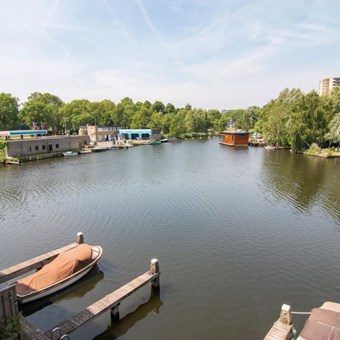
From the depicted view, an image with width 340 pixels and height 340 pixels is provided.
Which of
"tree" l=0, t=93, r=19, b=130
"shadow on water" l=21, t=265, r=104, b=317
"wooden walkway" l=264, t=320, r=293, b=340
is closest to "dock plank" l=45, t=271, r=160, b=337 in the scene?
"shadow on water" l=21, t=265, r=104, b=317

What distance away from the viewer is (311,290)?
17281 mm

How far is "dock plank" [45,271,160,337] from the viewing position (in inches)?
510

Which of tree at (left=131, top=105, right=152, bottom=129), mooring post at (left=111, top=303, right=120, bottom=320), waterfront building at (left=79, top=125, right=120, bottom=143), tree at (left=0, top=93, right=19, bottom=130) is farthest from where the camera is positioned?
tree at (left=131, top=105, right=152, bottom=129)

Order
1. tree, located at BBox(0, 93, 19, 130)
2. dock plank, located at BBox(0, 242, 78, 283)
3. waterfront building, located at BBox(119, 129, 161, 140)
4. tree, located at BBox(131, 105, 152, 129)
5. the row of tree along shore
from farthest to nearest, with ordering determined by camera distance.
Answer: tree, located at BBox(131, 105, 152, 129) < waterfront building, located at BBox(119, 129, 161, 140) < tree, located at BBox(0, 93, 19, 130) < the row of tree along shore < dock plank, located at BBox(0, 242, 78, 283)

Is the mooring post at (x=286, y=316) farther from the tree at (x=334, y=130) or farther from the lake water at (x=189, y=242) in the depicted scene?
the tree at (x=334, y=130)

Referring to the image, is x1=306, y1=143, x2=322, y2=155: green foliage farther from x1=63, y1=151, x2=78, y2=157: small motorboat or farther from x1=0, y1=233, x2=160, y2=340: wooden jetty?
x1=0, y1=233, x2=160, y2=340: wooden jetty

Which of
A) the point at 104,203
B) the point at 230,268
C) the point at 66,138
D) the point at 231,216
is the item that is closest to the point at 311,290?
the point at 230,268

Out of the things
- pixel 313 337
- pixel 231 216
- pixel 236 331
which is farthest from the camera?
pixel 231 216

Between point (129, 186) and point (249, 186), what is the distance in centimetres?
1843

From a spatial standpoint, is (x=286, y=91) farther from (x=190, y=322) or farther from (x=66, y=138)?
(x=190, y=322)

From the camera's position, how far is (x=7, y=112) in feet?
336

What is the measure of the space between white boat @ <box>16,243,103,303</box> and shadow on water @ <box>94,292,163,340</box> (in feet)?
14.1

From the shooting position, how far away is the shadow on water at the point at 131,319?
14180 mm

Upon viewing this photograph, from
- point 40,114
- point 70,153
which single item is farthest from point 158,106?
point 70,153
